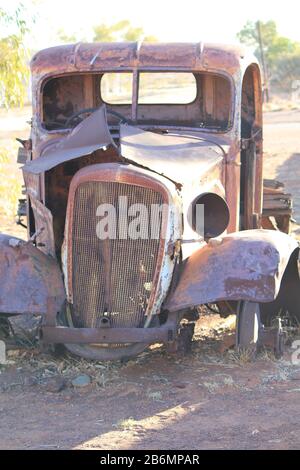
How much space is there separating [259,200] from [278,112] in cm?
2724

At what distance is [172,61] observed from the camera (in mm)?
7379

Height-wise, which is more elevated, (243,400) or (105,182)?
(105,182)

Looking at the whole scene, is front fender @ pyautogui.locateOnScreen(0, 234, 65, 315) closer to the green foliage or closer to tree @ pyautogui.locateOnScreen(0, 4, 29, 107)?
tree @ pyautogui.locateOnScreen(0, 4, 29, 107)

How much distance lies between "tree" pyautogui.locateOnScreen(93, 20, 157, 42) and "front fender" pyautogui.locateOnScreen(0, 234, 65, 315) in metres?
51.6

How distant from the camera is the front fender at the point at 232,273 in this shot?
19.2ft

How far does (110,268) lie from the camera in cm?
596

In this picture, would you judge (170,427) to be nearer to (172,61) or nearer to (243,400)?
(243,400)

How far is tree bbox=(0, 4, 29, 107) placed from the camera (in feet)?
36.1

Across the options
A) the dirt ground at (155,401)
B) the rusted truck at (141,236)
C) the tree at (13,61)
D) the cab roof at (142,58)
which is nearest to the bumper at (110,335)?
the rusted truck at (141,236)

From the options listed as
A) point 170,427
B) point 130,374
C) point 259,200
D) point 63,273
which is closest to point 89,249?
point 63,273

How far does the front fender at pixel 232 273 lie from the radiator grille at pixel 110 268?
0.24 m

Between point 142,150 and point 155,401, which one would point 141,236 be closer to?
point 142,150

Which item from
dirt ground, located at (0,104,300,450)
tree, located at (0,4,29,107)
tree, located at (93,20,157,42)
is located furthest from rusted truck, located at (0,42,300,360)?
tree, located at (93,20,157,42)
